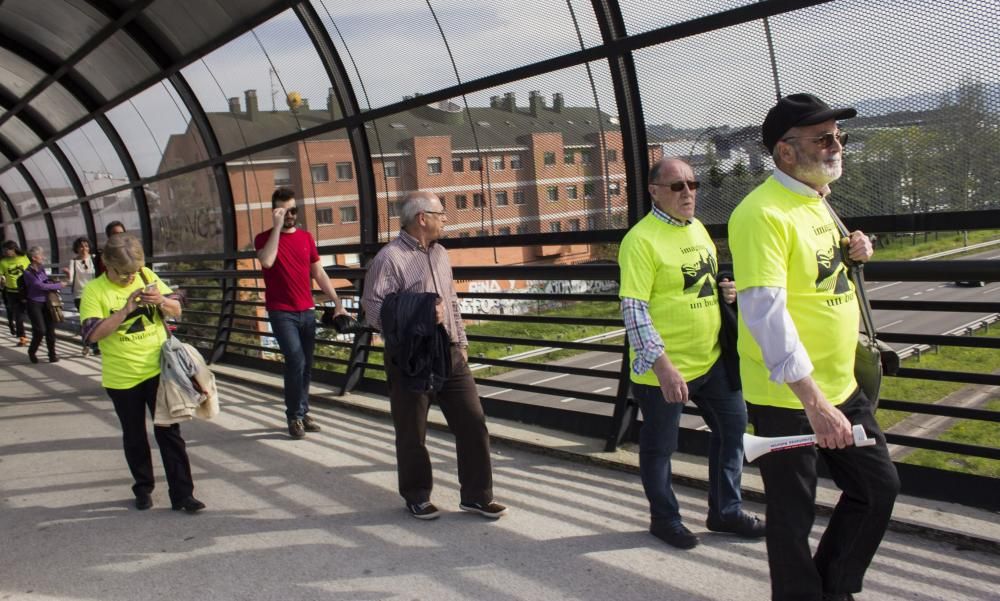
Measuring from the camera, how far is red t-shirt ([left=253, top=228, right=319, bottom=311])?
6.46 meters

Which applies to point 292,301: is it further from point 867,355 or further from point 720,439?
point 867,355

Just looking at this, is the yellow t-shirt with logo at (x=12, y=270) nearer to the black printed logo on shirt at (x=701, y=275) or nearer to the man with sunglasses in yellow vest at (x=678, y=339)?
the man with sunglasses in yellow vest at (x=678, y=339)

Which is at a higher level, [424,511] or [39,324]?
[39,324]

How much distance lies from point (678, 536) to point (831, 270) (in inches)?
61.2

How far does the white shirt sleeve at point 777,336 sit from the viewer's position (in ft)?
8.38

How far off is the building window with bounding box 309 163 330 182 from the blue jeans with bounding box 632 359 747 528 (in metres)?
5.51

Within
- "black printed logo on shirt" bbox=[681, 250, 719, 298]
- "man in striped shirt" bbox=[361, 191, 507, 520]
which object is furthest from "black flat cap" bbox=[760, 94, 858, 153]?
"man in striped shirt" bbox=[361, 191, 507, 520]

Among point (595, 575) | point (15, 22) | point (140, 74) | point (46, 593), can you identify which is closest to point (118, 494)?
point (46, 593)

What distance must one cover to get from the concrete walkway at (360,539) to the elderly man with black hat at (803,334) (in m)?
0.58

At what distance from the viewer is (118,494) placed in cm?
525

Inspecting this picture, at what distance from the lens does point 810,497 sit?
2.75 metres

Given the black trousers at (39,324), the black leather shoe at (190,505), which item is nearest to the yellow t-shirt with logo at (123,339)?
the black leather shoe at (190,505)

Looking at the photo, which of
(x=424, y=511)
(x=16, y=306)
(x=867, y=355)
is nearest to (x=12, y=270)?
(x=16, y=306)

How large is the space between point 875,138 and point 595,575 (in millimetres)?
2421
